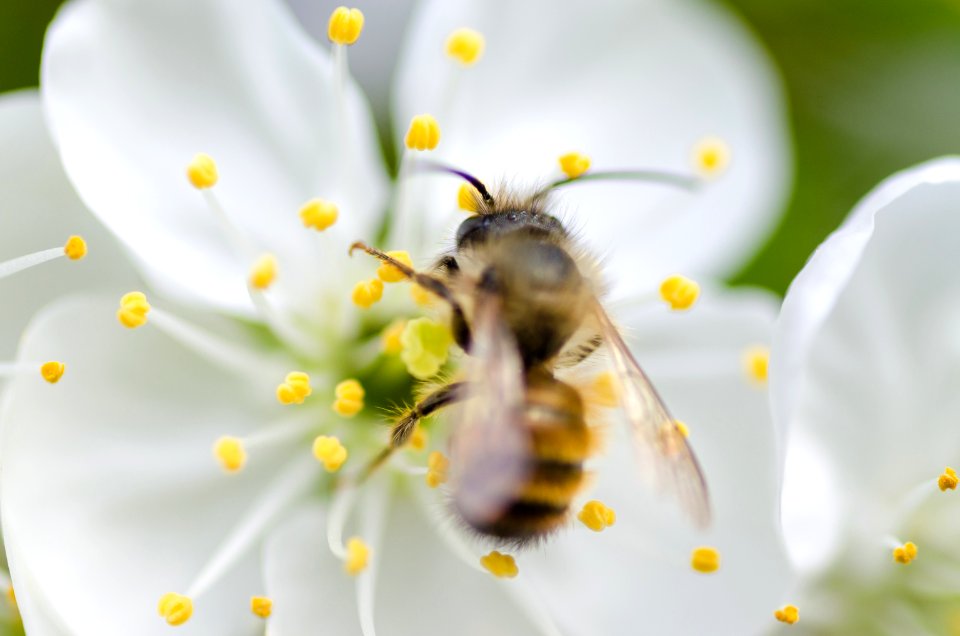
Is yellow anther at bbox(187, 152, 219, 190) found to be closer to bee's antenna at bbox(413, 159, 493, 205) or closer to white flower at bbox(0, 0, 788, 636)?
white flower at bbox(0, 0, 788, 636)

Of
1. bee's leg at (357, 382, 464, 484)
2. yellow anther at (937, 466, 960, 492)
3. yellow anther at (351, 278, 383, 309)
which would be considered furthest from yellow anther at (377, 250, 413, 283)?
yellow anther at (937, 466, 960, 492)

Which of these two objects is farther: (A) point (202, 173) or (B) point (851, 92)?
(B) point (851, 92)

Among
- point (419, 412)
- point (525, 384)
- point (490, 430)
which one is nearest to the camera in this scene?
point (490, 430)

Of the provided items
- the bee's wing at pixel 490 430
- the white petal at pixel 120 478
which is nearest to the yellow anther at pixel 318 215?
the white petal at pixel 120 478

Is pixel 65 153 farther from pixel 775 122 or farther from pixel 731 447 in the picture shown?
pixel 775 122

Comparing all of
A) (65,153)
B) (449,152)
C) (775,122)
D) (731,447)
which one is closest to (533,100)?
(449,152)

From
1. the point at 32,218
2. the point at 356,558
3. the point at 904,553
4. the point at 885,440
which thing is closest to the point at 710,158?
the point at 885,440

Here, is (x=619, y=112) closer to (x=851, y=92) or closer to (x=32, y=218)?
(x=851, y=92)
